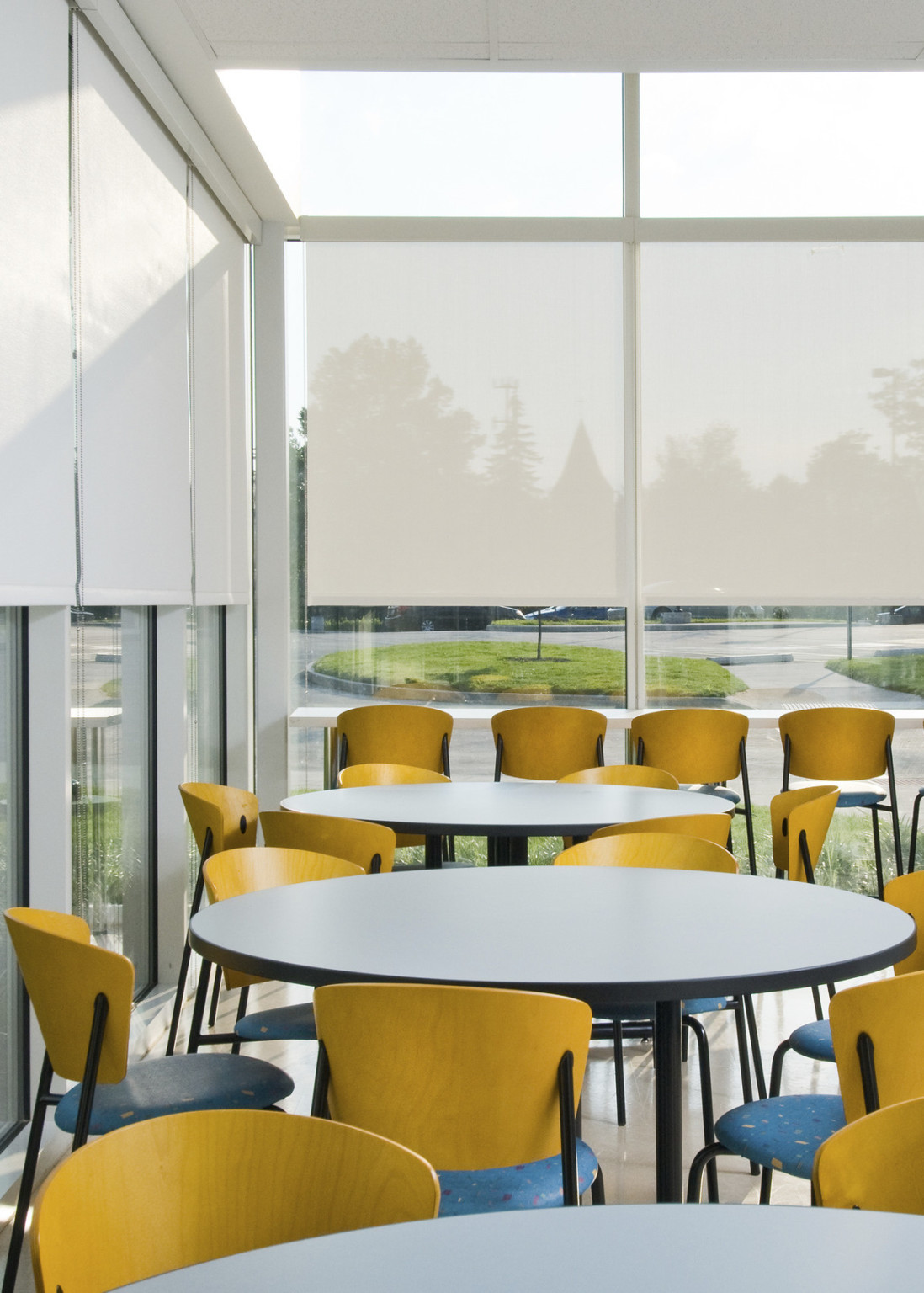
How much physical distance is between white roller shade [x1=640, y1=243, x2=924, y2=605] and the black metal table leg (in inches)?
174

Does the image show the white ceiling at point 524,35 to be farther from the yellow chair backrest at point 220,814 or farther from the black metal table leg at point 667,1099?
the black metal table leg at point 667,1099

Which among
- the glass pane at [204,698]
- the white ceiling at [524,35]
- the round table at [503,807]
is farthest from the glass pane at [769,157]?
the round table at [503,807]

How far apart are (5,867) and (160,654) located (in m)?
1.58

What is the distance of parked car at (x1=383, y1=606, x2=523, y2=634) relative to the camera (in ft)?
21.2

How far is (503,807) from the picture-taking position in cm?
380

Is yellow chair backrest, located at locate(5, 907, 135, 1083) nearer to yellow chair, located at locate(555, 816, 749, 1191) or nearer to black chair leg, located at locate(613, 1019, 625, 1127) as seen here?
yellow chair, located at locate(555, 816, 749, 1191)

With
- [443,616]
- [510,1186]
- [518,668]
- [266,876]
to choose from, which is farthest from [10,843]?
[518,668]

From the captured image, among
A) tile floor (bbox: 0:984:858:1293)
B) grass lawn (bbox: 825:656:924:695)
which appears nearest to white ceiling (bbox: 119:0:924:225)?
grass lawn (bbox: 825:656:924:695)

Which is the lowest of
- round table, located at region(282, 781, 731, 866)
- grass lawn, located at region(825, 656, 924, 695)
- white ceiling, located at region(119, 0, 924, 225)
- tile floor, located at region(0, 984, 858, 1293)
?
tile floor, located at region(0, 984, 858, 1293)

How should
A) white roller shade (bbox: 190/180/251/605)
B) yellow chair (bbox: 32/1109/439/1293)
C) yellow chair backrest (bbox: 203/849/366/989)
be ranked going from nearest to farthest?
1. yellow chair (bbox: 32/1109/439/1293)
2. yellow chair backrest (bbox: 203/849/366/989)
3. white roller shade (bbox: 190/180/251/605)

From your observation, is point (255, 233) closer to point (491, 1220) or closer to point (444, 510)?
point (444, 510)

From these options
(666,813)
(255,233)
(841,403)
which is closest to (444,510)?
(255,233)

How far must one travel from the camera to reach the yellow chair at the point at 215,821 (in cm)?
368

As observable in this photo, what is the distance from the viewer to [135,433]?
404 cm
